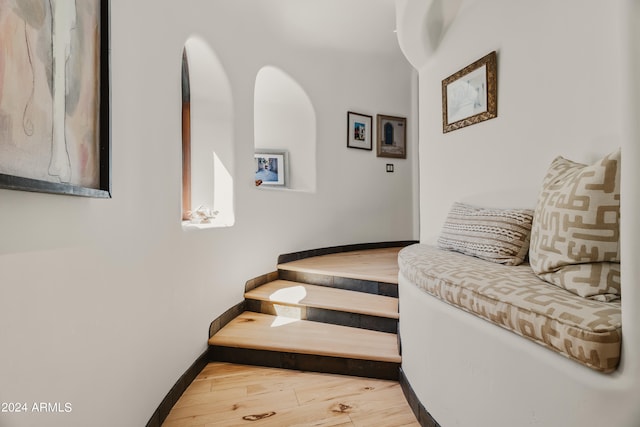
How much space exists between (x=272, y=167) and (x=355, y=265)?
1.52 meters

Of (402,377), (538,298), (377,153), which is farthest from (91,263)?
(377,153)

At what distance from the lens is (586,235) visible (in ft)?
3.11

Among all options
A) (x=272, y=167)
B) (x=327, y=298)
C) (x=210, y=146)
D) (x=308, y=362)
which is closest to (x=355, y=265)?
(x=327, y=298)

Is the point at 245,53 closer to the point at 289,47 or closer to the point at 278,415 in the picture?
the point at 289,47

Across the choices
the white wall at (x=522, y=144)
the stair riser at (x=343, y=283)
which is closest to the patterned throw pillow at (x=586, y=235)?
the white wall at (x=522, y=144)

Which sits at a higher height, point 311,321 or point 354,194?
point 354,194

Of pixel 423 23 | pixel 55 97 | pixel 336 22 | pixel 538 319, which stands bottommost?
pixel 538 319

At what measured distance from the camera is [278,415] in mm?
1518

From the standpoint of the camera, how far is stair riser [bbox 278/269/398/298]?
2449mm

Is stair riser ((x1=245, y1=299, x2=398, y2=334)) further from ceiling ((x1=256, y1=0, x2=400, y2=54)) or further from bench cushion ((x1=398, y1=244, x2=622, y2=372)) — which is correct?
Answer: ceiling ((x1=256, y1=0, x2=400, y2=54))

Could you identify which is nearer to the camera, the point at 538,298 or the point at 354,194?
the point at 538,298

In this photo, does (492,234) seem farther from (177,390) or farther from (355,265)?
(177,390)

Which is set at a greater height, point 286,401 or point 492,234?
point 492,234

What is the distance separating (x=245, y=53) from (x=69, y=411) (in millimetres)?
2562
